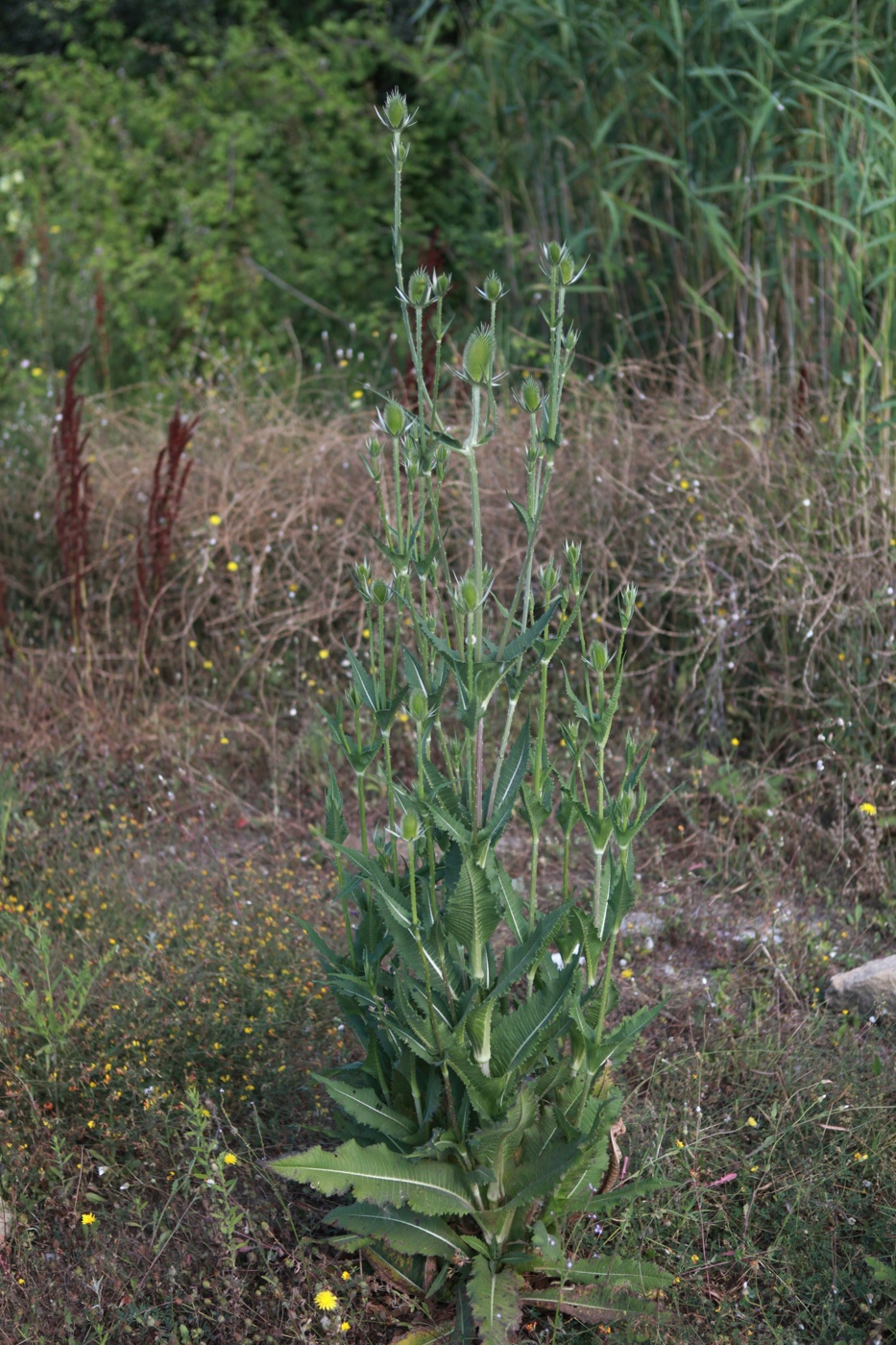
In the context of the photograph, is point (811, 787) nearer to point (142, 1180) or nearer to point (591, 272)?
point (142, 1180)

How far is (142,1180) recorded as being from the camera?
1957mm

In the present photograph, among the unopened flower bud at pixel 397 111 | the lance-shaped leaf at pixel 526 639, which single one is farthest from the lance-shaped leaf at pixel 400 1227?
the unopened flower bud at pixel 397 111

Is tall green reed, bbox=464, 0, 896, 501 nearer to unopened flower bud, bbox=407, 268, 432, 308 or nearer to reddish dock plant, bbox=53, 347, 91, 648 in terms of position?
reddish dock plant, bbox=53, 347, 91, 648

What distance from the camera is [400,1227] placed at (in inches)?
64.5

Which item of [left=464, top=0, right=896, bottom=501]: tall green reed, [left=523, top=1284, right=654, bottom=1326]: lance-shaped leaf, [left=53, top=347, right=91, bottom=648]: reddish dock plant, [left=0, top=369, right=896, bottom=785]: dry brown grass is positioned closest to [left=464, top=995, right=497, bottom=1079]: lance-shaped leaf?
[left=523, top=1284, right=654, bottom=1326]: lance-shaped leaf

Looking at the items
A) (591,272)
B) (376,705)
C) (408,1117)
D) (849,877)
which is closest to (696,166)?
(591,272)

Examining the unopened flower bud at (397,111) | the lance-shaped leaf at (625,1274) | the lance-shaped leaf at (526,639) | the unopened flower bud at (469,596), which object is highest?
the unopened flower bud at (397,111)

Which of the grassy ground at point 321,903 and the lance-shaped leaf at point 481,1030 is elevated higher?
the lance-shaped leaf at point 481,1030

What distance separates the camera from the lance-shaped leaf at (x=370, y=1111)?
1632 mm

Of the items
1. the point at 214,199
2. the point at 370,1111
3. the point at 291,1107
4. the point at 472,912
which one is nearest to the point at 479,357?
the point at 472,912

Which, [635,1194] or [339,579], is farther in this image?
[339,579]

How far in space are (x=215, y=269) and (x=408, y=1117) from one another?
5.09m

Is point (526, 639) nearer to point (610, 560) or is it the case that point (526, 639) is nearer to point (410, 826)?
point (410, 826)

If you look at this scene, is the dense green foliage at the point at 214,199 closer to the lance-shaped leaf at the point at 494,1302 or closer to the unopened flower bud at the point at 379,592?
the unopened flower bud at the point at 379,592
